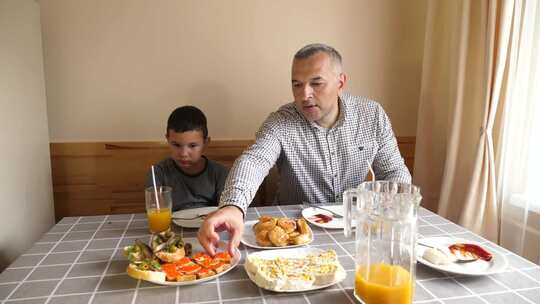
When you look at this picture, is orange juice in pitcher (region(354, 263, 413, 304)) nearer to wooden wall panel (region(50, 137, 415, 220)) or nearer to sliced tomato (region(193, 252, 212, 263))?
sliced tomato (region(193, 252, 212, 263))

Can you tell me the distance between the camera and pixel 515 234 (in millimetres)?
1744

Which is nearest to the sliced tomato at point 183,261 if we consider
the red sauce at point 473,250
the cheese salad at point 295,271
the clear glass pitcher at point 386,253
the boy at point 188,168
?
the cheese salad at point 295,271

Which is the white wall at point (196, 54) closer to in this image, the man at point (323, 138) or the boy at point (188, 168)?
the boy at point (188, 168)

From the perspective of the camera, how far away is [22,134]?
5.55 feet

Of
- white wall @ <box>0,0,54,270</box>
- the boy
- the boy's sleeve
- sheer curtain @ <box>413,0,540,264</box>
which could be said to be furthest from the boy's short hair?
sheer curtain @ <box>413,0,540,264</box>

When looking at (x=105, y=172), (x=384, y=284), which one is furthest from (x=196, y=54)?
(x=384, y=284)

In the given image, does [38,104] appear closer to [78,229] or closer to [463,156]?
[78,229]

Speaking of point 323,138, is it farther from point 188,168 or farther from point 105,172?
point 105,172

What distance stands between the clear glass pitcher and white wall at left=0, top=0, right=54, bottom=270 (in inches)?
57.8

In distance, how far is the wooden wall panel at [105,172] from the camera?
2.11m

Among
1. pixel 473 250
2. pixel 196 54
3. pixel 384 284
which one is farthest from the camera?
pixel 196 54

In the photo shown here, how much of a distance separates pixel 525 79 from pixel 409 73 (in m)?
0.77

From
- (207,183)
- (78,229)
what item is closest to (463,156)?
(207,183)

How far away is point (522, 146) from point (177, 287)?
1662 millimetres
